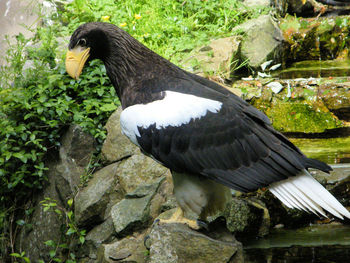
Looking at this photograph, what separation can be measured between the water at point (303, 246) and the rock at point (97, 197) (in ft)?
4.16

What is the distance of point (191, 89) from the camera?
10.6ft

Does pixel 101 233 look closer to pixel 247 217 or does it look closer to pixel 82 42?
pixel 247 217

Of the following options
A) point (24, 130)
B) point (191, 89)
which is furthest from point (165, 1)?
point (191, 89)

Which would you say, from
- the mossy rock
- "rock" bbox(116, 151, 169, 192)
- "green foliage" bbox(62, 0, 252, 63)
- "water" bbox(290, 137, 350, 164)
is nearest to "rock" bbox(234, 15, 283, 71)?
"green foliage" bbox(62, 0, 252, 63)

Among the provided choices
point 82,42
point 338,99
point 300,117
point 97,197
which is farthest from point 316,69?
point 82,42

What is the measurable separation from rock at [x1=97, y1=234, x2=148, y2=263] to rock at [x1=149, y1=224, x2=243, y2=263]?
0.30 m

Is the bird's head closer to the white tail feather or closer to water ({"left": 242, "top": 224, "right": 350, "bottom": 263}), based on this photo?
the white tail feather

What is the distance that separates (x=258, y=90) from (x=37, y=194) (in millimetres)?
2669

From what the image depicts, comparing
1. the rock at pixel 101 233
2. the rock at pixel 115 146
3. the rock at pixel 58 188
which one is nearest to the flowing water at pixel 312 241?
the rock at pixel 101 233


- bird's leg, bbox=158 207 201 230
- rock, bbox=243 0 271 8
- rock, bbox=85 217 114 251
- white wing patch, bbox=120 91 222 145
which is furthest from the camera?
rock, bbox=243 0 271 8

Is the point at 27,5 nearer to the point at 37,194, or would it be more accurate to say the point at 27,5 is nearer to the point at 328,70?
the point at 37,194

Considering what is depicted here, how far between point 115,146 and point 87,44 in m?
1.24

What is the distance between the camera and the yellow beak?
360cm

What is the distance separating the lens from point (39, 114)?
4.69 meters
